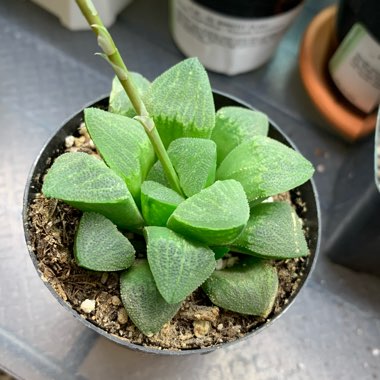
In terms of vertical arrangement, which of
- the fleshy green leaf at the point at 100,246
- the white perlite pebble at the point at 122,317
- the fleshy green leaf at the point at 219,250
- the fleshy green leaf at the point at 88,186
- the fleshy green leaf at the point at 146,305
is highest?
the fleshy green leaf at the point at 88,186

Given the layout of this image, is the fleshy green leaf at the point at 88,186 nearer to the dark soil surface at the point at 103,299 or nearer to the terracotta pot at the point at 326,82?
the dark soil surface at the point at 103,299

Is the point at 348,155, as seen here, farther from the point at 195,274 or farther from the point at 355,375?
the point at 195,274

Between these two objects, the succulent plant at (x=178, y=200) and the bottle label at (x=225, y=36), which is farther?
the bottle label at (x=225, y=36)

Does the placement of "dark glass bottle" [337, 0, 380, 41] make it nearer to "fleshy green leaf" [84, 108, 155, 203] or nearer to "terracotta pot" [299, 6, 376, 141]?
"terracotta pot" [299, 6, 376, 141]

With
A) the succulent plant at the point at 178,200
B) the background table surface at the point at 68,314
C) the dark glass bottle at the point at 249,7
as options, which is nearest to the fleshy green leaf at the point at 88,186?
the succulent plant at the point at 178,200

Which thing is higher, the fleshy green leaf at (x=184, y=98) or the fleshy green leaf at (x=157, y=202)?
the fleshy green leaf at (x=184, y=98)
